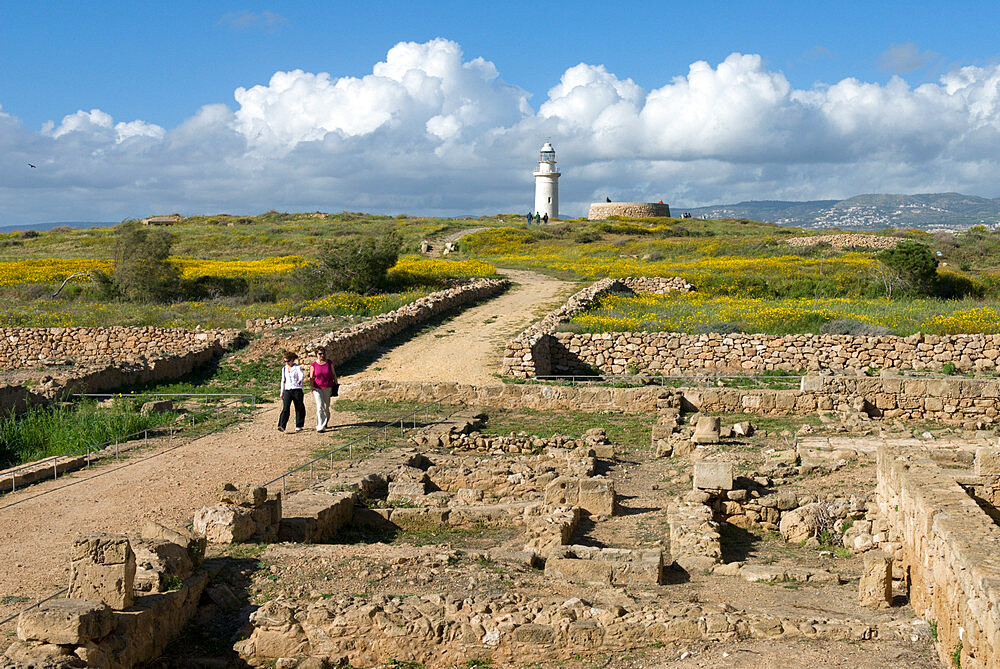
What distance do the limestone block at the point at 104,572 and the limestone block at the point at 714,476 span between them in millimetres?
7081

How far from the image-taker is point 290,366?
637 inches

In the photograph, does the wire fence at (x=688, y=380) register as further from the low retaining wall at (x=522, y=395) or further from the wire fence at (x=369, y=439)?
the wire fence at (x=369, y=439)

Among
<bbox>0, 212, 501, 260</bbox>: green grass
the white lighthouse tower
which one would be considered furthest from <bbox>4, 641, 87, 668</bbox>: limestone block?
the white lighthouse tower

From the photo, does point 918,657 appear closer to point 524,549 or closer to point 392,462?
point 524,549

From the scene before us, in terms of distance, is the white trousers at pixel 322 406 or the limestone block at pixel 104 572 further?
the white trousers at pixel 322 406

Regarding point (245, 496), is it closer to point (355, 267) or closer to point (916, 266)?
point (355, 267)

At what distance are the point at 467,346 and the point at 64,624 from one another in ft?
59.6

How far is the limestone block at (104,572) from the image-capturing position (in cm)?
731

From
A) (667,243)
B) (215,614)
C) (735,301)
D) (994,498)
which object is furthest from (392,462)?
(667,243)

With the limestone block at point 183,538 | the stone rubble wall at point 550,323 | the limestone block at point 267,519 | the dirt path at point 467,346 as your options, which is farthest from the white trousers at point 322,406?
the limestone block at point 183,538

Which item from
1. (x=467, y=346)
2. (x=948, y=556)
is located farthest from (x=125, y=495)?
(x=467, y=346)

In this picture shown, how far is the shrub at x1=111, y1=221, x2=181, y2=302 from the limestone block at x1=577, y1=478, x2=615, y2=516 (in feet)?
89.6

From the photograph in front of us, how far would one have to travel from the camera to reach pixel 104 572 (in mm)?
7324

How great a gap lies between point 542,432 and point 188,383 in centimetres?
965
